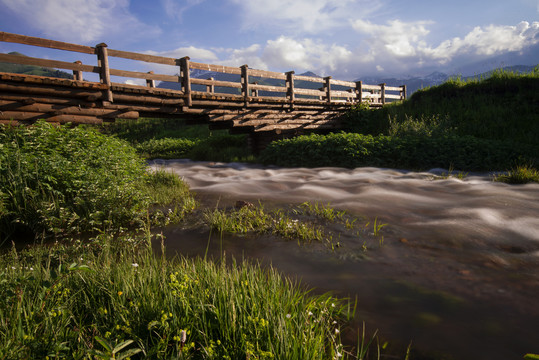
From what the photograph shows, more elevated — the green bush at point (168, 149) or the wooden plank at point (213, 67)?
the wooden plank at point (213, 67)

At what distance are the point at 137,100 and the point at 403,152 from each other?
32.4 feet

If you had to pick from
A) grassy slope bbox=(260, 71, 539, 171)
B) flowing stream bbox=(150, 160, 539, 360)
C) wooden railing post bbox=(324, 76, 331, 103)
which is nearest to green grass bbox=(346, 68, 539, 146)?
grassy slope bbox=(260, 71, 539, 171)

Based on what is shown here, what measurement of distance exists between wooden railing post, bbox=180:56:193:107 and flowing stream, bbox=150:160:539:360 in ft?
21.7

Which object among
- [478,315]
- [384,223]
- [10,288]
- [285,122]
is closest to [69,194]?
[10,288]

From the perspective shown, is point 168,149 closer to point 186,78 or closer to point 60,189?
point 186,78

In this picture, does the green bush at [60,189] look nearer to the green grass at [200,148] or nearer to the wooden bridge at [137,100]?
the wooden bridge at [137,100]

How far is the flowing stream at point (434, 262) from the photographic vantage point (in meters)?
2.67

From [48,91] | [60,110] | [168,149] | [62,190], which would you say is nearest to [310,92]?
[168,149]

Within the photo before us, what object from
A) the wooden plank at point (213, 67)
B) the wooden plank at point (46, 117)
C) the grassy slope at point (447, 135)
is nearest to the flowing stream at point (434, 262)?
the grassy slope at point (447, 135)

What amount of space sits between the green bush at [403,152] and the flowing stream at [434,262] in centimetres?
371

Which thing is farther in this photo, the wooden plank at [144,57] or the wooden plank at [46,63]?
the wooden plank at [144,57]

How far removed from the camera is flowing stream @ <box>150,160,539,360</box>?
105 inches

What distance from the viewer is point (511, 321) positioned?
2.78 metres

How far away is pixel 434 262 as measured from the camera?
3.91 m
